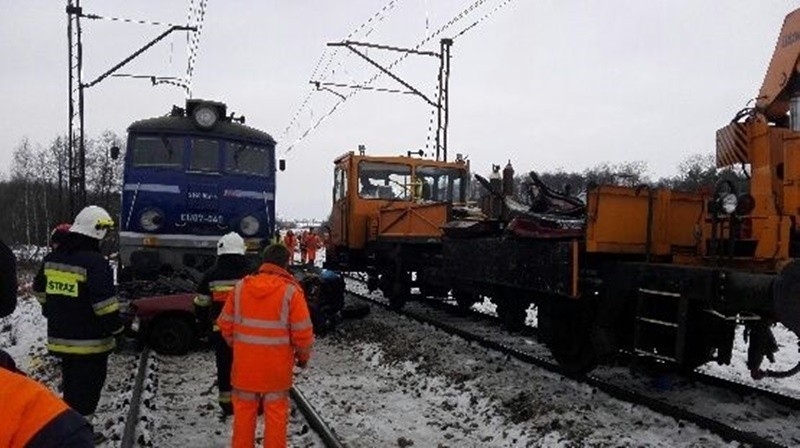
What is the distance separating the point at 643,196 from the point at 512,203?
102 inches

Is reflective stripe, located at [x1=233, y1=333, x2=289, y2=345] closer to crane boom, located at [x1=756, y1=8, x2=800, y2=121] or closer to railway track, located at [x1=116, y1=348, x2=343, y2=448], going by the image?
railway track, located at [x1=116, y1=348, x2=343, y2=448]

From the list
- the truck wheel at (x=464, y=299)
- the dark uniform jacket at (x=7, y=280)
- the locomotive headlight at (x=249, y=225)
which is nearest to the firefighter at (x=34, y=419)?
the dark uniform jacket at (x=7, y=280)

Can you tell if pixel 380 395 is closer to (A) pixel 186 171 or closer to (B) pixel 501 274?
(B) pixel 501 274

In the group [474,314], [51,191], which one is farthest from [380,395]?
[51,191]

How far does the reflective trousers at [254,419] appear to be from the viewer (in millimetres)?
4582

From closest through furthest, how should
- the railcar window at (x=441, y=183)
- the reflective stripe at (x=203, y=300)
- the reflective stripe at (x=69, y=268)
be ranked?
the reflective stripe at (x=69, y=268), the reflective stripe at (x=203, y=300), the railcar window at (x=441, y=183)

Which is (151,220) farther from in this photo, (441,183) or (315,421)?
(315,421)

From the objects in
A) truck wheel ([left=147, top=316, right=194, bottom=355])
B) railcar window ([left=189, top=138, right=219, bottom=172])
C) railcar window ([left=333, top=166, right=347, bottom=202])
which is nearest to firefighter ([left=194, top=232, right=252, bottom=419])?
truck wheel ([left=147, top=316, right=194, bottom=355])

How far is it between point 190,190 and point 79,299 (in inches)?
291

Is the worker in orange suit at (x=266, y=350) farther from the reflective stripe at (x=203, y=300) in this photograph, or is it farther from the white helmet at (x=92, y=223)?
the reflective stripe at (x=203, y=300)

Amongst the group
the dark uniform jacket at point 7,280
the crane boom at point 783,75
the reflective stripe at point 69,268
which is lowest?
the reflective stripe at point 69,268

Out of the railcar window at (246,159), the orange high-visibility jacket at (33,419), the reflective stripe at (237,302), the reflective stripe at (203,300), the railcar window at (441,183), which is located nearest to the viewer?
the orange high-visibility jacket at (33,419)

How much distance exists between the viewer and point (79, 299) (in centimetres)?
505

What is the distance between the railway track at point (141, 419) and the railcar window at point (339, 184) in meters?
7.84
